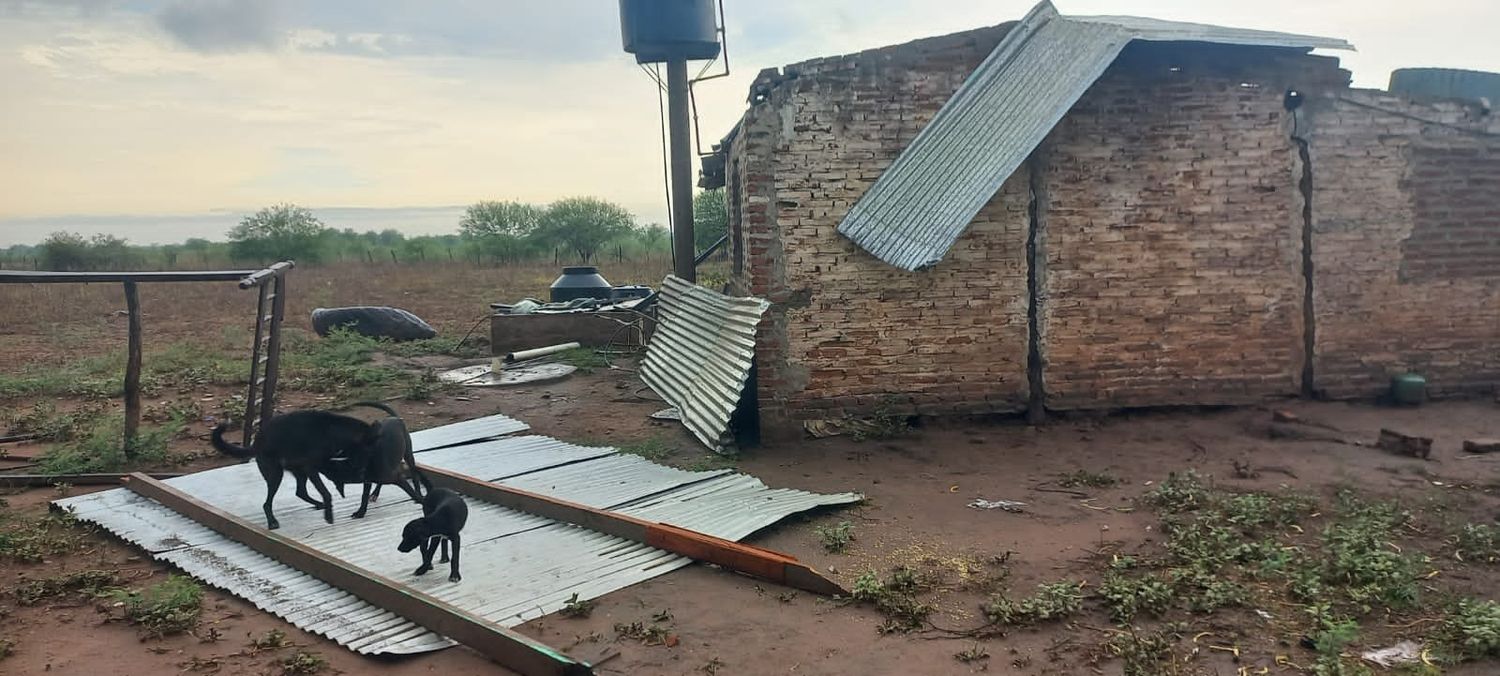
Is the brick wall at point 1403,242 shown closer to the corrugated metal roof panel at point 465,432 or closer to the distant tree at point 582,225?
the corrugated metal roof panel at point 465,432

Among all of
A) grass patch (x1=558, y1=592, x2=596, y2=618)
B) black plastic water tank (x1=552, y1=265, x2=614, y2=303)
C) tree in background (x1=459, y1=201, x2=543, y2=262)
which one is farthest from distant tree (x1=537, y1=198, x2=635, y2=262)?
grass patch (x1=558, y1=592, x2=596, y2=618)

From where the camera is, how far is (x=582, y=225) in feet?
162

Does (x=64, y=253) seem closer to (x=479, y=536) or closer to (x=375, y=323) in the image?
(x=375, y=323)

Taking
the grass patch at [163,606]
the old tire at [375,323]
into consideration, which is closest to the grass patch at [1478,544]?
the grass patch at [163,606]

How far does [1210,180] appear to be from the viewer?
8.16 m

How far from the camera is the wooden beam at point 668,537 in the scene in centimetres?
464

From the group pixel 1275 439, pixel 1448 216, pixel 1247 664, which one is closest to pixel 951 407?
pixel 1275 439

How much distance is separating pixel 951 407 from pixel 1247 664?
14.7 ft

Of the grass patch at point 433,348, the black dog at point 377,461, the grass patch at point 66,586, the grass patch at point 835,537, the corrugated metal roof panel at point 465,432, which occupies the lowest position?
the grass patch at point 835,537

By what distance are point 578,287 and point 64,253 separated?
35.0m

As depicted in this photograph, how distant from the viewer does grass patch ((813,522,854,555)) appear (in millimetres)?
5266

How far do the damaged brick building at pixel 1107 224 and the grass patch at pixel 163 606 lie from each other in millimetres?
4614

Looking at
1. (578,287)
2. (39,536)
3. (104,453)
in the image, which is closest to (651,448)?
(39,536)

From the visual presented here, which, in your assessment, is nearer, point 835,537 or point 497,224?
point 835,537
